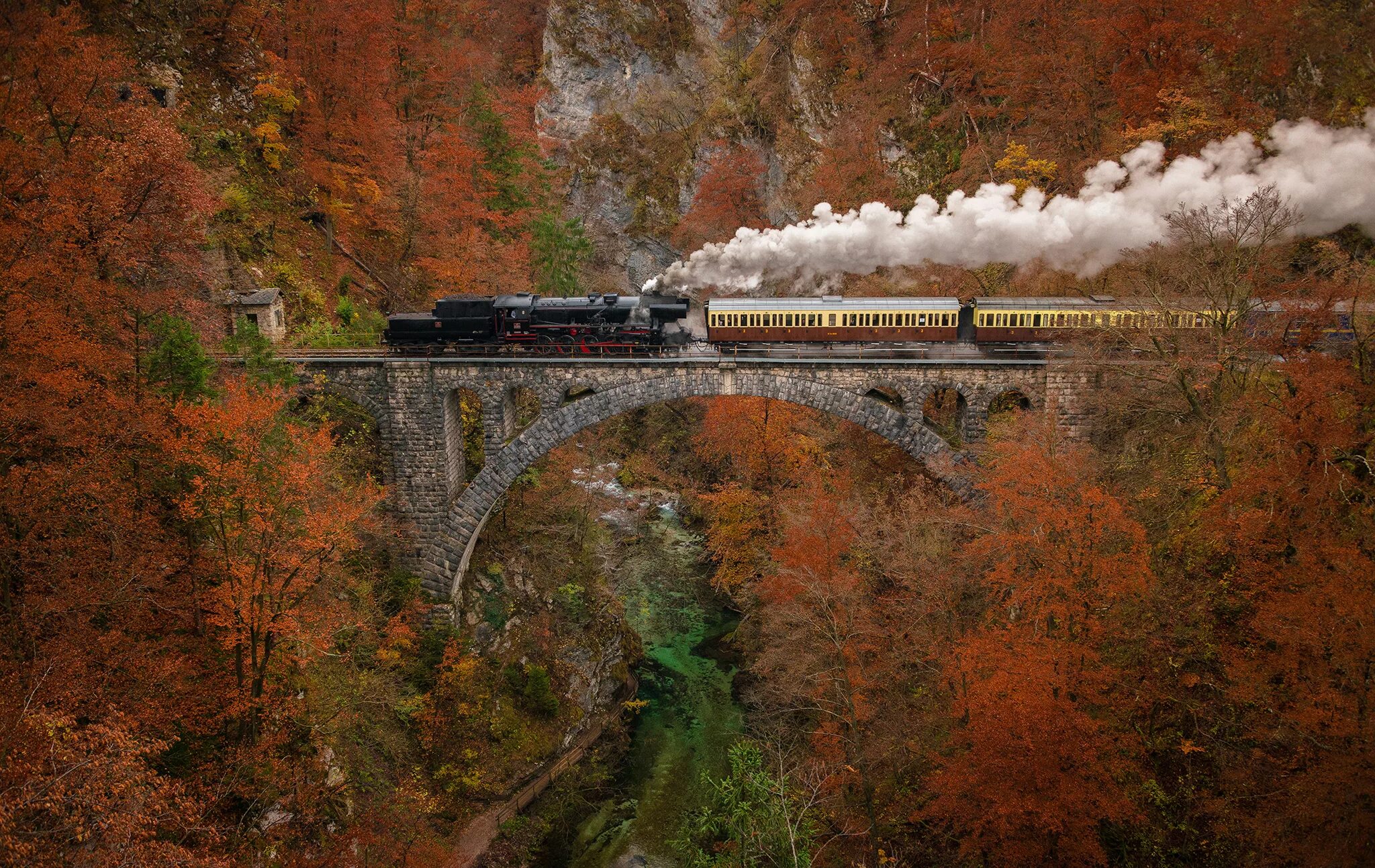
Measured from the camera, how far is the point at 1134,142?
26.9 metres

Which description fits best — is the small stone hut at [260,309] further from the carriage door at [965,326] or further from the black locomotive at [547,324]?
the carriage door at [965,326]

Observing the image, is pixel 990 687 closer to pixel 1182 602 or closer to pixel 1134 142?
pixel 1182 602

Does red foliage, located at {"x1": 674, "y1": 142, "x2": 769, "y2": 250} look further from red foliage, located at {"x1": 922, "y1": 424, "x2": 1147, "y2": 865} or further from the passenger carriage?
red foliage, located at {"x1": 922, "y1": 424, "x2": 1147, "y2": 865}

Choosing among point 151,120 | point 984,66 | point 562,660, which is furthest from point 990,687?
point 984,66

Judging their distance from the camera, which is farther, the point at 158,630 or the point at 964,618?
the point at 964,618

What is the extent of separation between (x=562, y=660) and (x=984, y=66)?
103ft

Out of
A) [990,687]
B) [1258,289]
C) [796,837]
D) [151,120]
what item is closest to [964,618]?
[990,687]

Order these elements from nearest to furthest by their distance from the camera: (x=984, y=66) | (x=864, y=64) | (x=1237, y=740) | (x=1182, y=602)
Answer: (x=1237, y=740) < (x=1182, y=602) < (x=984, y=66) < (x=864, y=64)

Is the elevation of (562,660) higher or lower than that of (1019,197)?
lower

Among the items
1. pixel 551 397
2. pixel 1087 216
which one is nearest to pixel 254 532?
pixel 551 397

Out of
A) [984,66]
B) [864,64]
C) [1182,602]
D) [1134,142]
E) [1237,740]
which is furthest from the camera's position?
[864,64]

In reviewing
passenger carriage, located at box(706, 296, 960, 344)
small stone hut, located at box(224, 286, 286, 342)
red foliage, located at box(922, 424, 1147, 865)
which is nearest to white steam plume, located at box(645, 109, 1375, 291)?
passenger carriage, located at box(706, 296, 960, 344)

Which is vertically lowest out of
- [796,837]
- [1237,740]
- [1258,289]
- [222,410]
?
[796,837]

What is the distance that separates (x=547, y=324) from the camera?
87.6 feet
